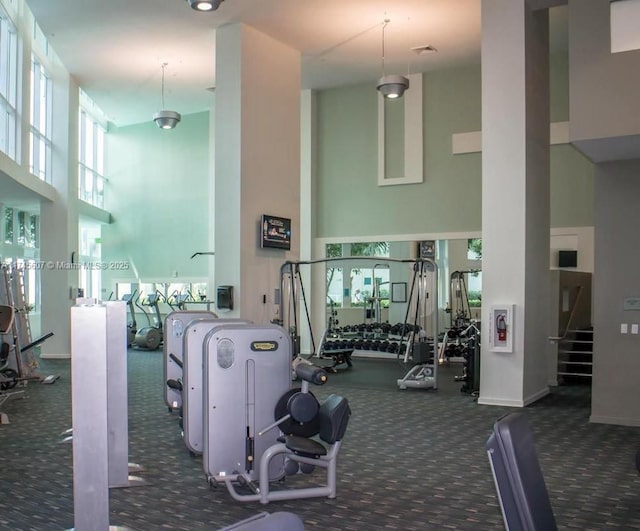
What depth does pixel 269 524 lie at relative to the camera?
1178 millimetres

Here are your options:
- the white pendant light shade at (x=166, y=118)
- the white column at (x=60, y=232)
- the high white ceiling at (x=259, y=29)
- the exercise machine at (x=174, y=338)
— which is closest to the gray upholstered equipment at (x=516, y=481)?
the exercise machine at (x=174, y=338)

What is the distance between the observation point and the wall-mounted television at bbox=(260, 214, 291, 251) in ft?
31.2

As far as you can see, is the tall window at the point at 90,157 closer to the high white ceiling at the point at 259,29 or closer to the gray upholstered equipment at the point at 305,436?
the high white ceiling at the point at 259,29

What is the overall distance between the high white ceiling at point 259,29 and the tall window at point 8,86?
2.73 feet

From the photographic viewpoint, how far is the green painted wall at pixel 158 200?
1617 cm

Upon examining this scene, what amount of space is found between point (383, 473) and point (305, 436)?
0.87 m

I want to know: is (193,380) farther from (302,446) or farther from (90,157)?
(90,157)

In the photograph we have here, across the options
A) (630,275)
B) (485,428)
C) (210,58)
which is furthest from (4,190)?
(630,275)

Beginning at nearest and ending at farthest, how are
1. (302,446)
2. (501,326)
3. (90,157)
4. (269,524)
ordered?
(269,524)
(302,446)
(501,326)
(90,157)

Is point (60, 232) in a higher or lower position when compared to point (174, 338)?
higher

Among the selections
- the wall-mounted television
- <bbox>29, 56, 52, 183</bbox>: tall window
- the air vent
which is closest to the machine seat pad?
the wall-mounted television

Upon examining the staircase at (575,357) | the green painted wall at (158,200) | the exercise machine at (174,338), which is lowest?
the staircase at (575,357)

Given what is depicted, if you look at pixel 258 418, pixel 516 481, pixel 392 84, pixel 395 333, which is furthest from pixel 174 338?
pixel 395 333

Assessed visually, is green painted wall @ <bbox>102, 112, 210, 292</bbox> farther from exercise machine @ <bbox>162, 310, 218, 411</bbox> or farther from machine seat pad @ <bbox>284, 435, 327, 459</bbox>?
machine seat pad @ <bbox>284, 435, 327, 459</bbox>
